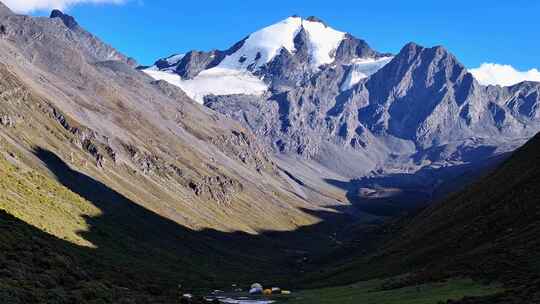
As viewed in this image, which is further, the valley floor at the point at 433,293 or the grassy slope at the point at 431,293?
the grassy slope at the point at 431,293

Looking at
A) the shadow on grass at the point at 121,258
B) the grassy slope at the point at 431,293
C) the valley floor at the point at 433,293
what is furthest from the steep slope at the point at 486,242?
the shadow on grass at the point at 121,258

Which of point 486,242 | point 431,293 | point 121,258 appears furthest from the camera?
point 121,258

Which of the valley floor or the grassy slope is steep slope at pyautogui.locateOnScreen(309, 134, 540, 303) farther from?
the grassy slope

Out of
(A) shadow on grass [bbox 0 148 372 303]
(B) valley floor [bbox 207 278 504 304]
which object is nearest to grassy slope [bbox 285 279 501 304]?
(B) valley floor [bbox 207 278 504 304]

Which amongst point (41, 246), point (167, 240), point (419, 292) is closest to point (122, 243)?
point (167, 240)

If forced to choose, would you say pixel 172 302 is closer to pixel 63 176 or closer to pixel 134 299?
pixel 134 299

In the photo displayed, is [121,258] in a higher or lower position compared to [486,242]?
lower

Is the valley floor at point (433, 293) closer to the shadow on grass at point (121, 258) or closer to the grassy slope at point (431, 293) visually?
the grassy slope at point (431, 293)

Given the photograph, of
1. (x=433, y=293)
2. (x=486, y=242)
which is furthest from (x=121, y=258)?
(x=433, y=293)

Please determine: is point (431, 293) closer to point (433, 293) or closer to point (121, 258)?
point (433, 293)

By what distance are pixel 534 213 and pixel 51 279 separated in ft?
214

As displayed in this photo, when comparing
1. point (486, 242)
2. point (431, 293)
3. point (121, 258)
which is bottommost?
point (431, 293)

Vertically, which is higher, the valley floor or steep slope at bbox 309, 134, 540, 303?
steep slope at bbox 309, 134, 540, 303

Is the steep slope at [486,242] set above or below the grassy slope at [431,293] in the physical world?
above
